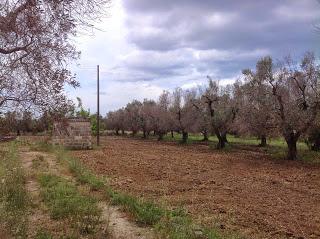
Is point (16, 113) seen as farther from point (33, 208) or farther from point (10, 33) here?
point (33, 208)

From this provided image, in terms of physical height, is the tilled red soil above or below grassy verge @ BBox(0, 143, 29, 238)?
below

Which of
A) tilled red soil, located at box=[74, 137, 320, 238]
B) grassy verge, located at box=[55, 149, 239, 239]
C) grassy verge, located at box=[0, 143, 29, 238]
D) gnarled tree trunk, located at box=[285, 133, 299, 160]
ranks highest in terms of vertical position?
gnarled tree trunk, located at box=[285, 133, 299, 160]

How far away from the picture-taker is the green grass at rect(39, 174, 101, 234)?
30.8 feet

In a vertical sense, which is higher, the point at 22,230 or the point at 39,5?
the point at 39,5

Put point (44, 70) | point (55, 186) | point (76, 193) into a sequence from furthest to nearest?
1. point (55, 186)
2. point (76, 193)
3. point (44, 70)

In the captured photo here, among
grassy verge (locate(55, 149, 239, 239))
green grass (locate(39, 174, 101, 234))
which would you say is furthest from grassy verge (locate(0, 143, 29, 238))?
grassy verge (locate(55, 149, 239, 239))

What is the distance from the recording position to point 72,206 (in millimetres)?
11086

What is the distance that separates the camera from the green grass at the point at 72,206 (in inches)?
370

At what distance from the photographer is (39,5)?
7.04 metres

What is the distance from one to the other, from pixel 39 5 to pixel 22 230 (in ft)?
13.3

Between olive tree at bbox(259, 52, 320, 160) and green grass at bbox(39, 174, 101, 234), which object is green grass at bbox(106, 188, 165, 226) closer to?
green grass at bbox(39, 174, 101, 234)

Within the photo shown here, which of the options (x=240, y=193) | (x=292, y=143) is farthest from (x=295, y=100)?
(x=240, y=193)

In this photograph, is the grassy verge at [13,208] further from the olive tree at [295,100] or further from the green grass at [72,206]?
the olive tree at [295,100]

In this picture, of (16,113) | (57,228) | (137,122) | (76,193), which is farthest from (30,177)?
(137,122)
